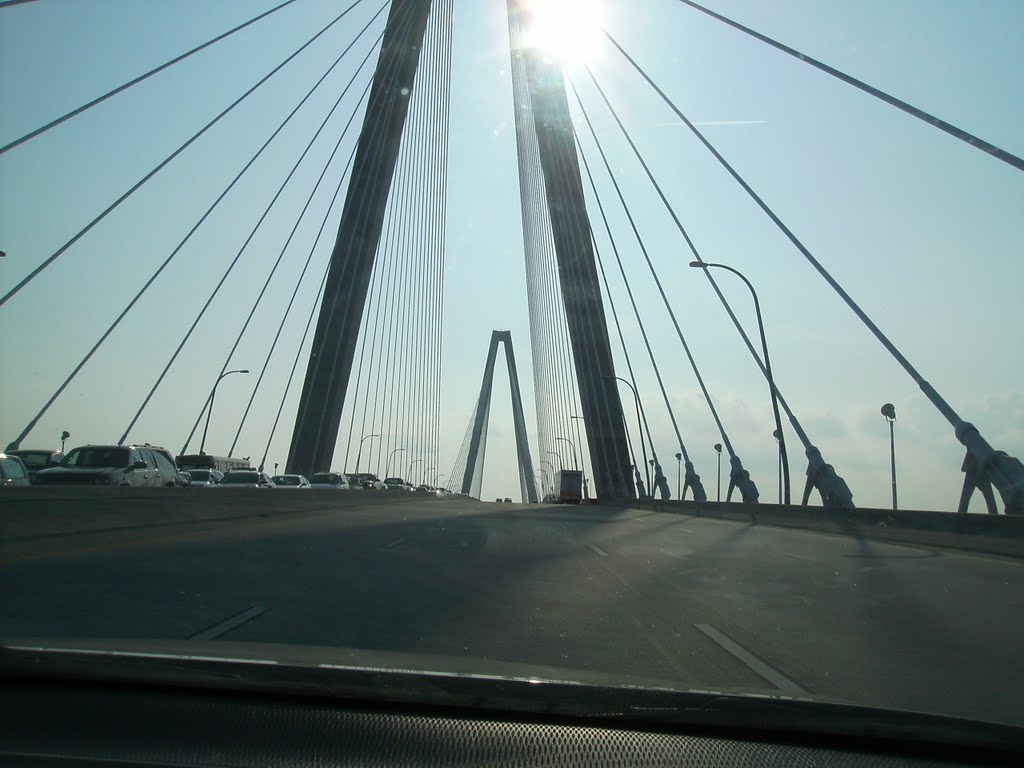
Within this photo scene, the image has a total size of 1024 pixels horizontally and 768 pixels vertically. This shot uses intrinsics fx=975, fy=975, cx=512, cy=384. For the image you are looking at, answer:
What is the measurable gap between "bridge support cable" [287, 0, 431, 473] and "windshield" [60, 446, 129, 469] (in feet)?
29.5

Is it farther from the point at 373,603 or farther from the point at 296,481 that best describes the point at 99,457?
the point at 373,603

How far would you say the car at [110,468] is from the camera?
72.3 ft

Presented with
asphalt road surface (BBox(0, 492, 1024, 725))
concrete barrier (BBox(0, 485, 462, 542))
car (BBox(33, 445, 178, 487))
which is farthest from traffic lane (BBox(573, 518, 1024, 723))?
car (BBox(33, 445, 178, 487))

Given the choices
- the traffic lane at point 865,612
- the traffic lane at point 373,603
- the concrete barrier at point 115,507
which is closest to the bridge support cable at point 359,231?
the concrete barrier at point 115,507

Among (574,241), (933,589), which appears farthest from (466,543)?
(574,241)

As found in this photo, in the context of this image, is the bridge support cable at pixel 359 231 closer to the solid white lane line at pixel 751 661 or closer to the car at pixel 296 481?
the car at pixel 296 481

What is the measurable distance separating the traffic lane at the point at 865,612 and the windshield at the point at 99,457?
12954mm

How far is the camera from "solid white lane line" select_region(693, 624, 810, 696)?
5.76m

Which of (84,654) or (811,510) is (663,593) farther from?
(811,510)

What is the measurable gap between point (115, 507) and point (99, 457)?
911 cm

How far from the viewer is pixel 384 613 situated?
8.26 metres

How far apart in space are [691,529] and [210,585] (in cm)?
1721

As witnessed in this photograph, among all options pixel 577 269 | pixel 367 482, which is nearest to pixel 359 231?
pixel 577 269

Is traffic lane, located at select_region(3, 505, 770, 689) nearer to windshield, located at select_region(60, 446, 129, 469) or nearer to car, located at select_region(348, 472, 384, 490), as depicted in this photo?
windshield, located at select_region(60, 446, 129, 469)
